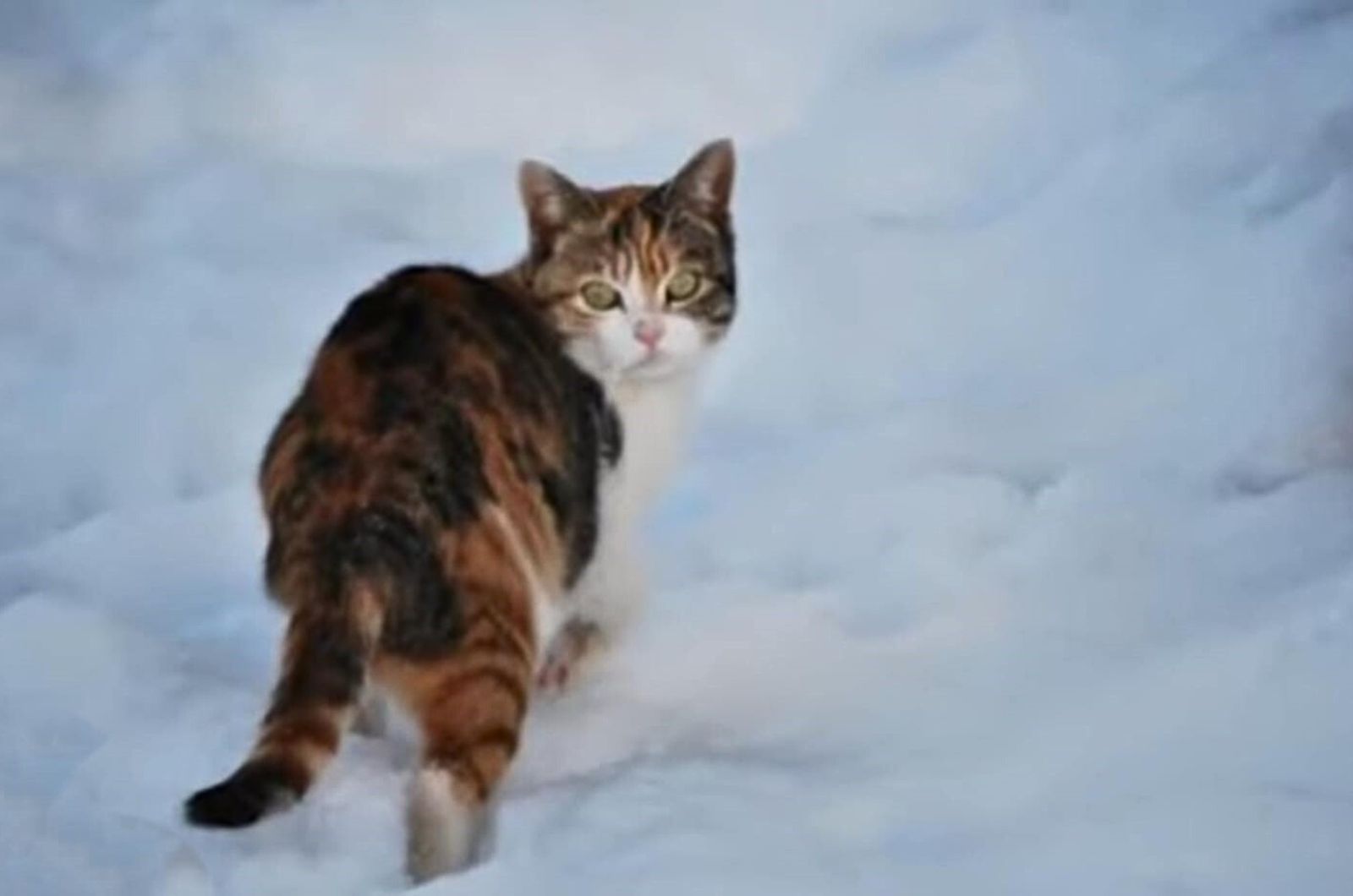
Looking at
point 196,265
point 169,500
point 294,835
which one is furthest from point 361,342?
point 196,265

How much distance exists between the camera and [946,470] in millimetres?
3629

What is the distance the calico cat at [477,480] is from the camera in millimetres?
2650

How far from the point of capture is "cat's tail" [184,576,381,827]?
96.8 inches

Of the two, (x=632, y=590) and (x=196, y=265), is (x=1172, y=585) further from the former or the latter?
(x=196, y=265)

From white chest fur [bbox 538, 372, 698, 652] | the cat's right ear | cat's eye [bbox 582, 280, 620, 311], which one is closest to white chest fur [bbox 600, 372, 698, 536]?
white chest fur [bbox 538, 372, 698, 652]

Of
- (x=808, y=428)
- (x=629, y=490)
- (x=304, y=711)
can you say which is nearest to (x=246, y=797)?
(x=304, y=711)

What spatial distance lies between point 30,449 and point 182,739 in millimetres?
1080

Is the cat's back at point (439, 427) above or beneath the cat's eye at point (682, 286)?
beneath

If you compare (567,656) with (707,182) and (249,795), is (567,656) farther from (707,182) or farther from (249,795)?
(249,795)

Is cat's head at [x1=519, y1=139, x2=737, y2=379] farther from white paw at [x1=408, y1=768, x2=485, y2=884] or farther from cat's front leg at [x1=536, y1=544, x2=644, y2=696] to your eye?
white paw at [x1=408, y1=768, x2=485, y2=884]

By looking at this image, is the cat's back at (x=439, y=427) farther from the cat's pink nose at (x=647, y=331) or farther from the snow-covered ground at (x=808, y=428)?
the snow-covered ground at (x=808, y=428)

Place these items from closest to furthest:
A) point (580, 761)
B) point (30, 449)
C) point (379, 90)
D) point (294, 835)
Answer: point (294, 835) → point (580, 761) → point (30, 449) → point (379, 90)

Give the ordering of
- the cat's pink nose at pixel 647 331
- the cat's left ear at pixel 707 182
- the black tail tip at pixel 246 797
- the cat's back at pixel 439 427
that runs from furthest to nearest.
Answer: the cat's left ear at pixel 707 182, the cat's pink nose at pixel 647 331, the cat's back at pixel 439 427, the black tail tip at pixel 246 797

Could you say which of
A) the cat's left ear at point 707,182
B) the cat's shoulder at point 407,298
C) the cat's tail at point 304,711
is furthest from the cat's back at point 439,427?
the cat's left ear at point 707,182
